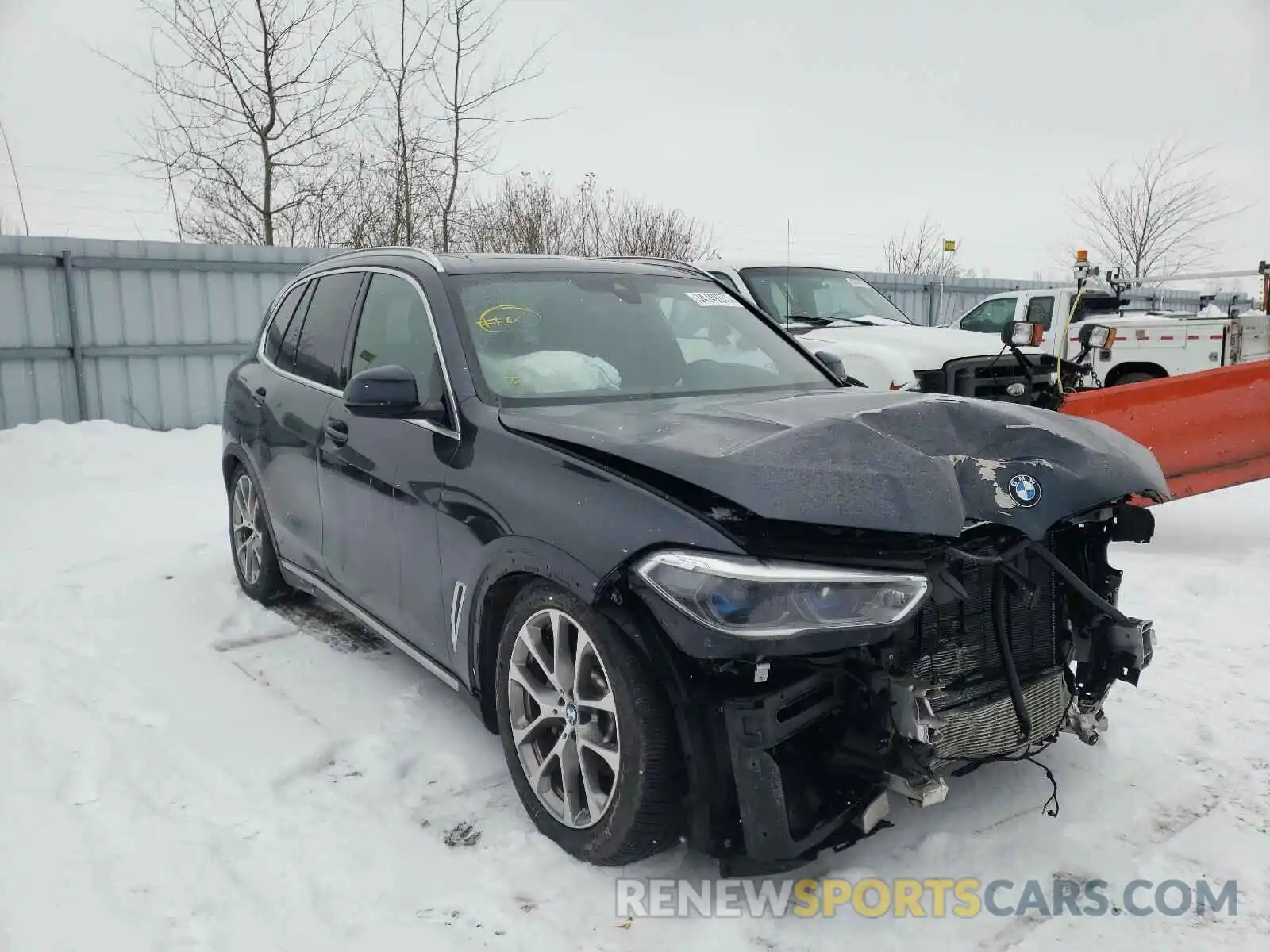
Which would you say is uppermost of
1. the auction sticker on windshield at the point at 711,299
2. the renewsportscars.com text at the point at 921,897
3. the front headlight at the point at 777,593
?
the auction sticker on windshield at the point at 711,299

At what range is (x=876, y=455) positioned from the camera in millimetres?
2428

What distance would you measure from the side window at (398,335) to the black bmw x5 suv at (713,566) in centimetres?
3

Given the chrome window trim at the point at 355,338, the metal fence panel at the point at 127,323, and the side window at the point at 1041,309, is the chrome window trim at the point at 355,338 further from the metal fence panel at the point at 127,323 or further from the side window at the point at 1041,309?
the side window at the point at 1041,309

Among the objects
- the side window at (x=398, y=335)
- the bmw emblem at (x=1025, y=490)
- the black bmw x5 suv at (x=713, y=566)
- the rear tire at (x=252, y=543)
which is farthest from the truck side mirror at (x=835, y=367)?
the rear tire at (x=252, y=543)

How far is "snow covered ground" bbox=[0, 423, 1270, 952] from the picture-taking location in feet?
8.12

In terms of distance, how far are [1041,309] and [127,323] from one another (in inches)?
430

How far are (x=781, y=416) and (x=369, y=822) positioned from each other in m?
1.83

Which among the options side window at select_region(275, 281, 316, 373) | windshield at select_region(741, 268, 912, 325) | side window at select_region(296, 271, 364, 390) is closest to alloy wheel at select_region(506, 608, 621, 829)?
side window at select_region(296, 271, 364, 390)

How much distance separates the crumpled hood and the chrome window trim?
0.23 m

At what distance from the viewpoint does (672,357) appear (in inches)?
143

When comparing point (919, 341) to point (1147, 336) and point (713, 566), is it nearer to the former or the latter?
point (713, 566)

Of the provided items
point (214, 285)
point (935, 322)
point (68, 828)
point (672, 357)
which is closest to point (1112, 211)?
point (935, 322)

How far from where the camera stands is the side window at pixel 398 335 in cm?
341

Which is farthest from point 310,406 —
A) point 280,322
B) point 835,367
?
point 835,367
